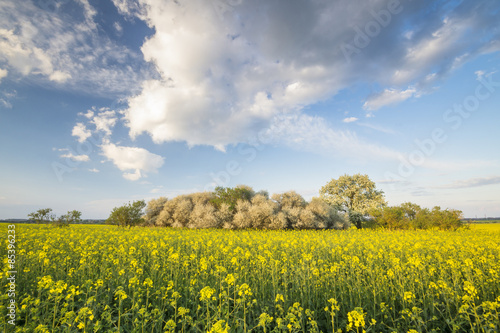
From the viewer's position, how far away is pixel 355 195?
38.1 m

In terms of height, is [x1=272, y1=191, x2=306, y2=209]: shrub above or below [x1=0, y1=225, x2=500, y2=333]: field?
above

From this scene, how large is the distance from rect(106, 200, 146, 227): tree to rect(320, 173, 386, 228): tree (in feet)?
97.4

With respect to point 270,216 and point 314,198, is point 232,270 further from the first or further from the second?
point 314,198

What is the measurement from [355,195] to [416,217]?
10067mm

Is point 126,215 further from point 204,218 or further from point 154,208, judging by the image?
point 204,218

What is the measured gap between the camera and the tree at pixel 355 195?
36.2m

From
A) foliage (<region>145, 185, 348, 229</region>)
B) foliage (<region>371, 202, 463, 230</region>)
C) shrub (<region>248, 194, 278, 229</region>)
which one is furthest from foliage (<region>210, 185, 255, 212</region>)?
foliage (<region>371, 202, 463, 230</region>)

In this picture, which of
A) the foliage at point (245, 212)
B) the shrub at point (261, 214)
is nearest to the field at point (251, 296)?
the shrub at point (261, 214)

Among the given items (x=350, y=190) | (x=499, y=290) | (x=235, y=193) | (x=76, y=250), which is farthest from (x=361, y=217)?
(x=76, y=250)

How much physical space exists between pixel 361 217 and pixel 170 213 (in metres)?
30.6

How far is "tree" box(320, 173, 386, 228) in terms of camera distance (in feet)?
119

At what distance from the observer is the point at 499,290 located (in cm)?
585

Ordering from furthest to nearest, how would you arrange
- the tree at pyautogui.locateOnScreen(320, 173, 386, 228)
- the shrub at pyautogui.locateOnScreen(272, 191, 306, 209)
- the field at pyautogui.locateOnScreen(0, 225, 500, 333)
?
the tree at pyautogui.locateOnScreen(320, 173, 386, 228), the shrub at pyautogui.locateOnScreen(272, 191, 306, 209), the field at pyautogui.locateOnScreen(0, 225, 500, 333)

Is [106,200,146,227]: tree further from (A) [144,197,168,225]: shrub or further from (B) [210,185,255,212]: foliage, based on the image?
(B) [210,185,255,212]: foliage
